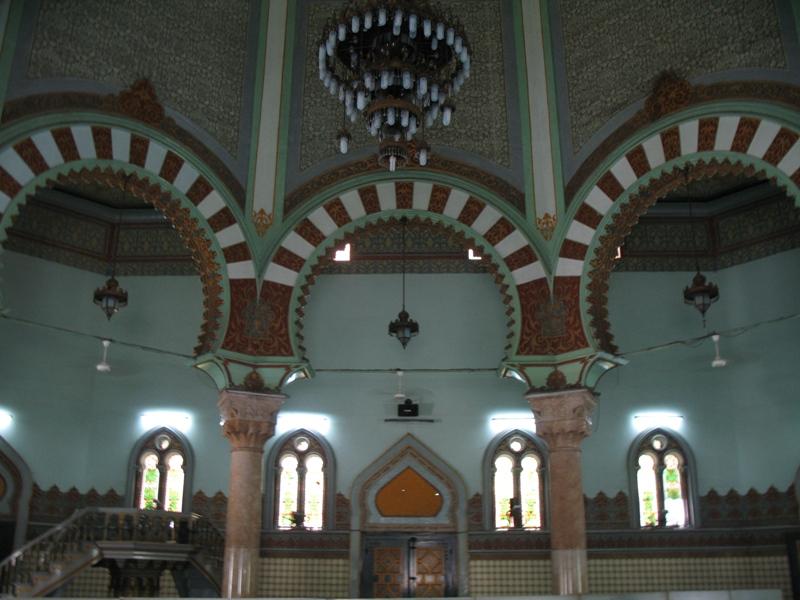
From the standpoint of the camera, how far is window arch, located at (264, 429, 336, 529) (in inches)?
539

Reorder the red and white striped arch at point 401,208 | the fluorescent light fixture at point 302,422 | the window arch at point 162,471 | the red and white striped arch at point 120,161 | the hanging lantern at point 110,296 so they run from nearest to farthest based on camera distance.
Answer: the red and white striped arch at point 120,161, the hanging lantern at point 110,296, the red and white striped arch at point 401,208, the window arch at point 162,471, the fluorescent light fixture at point 302,422

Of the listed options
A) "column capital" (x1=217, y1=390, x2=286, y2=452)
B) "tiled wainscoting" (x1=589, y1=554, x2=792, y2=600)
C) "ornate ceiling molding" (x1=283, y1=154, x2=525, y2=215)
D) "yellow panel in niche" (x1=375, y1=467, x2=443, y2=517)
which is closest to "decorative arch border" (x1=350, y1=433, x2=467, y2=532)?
"yellow panel in niche" (x1=375, y1=467, x2=443, y2=517)

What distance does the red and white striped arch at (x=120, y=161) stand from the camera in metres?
9.97

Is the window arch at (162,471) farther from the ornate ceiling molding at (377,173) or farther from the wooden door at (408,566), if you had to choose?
the ornate ceiling molding at (377,173)

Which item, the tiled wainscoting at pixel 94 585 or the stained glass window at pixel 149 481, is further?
the stained glass window at pixel 149 481

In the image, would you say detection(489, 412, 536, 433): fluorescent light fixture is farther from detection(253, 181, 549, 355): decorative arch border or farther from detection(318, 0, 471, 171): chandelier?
detection(318, 0, 471, 171): chandelier

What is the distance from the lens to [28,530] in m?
12.7

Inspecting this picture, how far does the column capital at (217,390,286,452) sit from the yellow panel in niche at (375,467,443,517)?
3.02 meters

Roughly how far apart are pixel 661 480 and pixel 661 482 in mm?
31

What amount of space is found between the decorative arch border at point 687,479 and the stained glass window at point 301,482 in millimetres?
4602

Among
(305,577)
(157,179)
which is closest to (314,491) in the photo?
(305,577)

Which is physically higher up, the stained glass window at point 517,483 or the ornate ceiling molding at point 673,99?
the ornate ceiling molding at point 673,99

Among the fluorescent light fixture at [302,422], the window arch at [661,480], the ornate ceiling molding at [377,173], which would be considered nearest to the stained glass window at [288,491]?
the fluorescent light fixture at [302,422]

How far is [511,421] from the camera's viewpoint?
13.9 meters
